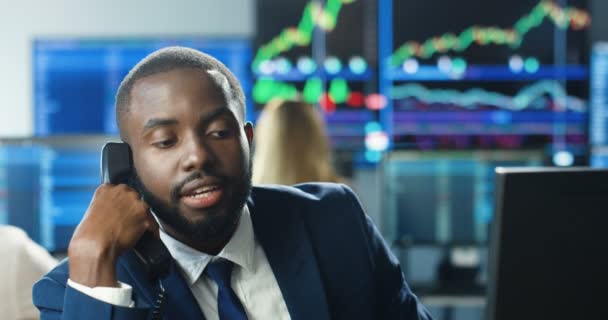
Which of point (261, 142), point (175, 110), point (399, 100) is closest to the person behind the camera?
point (175, 110)

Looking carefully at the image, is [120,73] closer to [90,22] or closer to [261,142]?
[90,22]

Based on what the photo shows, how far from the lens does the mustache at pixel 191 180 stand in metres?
1.16

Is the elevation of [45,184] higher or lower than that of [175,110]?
lower

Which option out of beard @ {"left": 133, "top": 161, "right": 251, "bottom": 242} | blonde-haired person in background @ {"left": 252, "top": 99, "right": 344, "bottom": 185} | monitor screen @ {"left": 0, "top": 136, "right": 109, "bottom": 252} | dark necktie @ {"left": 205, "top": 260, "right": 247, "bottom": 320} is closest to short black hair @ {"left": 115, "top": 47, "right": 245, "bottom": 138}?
beard @ {"left": 133, "top": 161, "right": 251, "bottom": 242}

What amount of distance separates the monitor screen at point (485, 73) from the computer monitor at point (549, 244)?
320cm

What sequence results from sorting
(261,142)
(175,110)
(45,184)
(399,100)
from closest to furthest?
(175,110) < (45,184) < (261,142) < (399,100)

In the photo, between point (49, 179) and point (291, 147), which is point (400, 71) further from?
point (49, 179)

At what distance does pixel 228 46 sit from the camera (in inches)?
164

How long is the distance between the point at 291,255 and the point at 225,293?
145 mm

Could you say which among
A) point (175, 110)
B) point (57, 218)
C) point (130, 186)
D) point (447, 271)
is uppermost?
point (175, 110)

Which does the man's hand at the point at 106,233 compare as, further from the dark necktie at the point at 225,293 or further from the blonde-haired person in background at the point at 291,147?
the blonde-haired person in background at the point at 291,147

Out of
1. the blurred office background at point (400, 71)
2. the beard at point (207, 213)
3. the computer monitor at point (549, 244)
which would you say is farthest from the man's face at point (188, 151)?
the blurred office background at point (400, 71)

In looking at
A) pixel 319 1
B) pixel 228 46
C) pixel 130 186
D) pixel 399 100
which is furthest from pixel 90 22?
pixel 130 186

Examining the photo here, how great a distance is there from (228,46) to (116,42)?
564 millimetres
